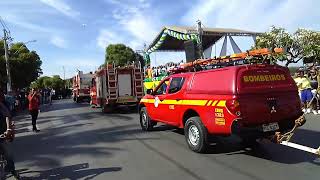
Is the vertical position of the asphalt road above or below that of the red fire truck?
below

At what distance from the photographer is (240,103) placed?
8.92 metres

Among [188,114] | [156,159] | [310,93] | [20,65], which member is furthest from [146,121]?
[20,65]

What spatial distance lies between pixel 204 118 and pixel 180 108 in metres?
1.44

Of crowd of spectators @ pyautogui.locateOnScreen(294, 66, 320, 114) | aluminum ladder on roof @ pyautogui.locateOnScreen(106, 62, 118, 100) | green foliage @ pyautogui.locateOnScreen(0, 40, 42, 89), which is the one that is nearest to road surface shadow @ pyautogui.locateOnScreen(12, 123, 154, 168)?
aluminum ladder on roof @ pyautogui.locateOnScreen(106, 62, 118, 100)

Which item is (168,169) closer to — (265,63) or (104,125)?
(265,63)

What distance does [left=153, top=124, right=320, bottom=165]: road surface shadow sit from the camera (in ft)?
29.3

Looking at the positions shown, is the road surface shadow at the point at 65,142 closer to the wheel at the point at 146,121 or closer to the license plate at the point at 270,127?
the wheel at the point at 146,121

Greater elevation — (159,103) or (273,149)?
(159,103)

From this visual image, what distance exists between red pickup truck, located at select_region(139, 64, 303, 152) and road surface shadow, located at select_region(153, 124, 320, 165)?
42cm

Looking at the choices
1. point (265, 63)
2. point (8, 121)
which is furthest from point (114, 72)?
point (8, 121)

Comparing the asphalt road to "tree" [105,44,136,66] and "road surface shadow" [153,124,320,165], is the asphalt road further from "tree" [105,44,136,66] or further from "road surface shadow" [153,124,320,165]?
"tree" [105,44,136,66]

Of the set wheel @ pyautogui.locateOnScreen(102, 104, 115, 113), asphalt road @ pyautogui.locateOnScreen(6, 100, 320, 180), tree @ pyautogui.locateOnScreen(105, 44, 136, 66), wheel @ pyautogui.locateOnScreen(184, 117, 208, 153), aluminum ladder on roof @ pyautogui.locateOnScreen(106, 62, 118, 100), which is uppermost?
tree @ pyautogui.locateOnScreen(105, 44, 136, 66)

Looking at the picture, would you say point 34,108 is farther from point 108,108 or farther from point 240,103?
point 240,103

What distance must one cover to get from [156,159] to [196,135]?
45.4 inches
